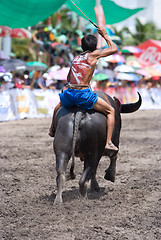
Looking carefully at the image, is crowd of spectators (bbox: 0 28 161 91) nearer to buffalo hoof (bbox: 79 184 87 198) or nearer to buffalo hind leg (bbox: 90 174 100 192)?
buffalo hind leg (bbox: 90 174 100 192)

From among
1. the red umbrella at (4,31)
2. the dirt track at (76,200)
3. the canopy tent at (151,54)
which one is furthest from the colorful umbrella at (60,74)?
the canopy tent at (151,54)

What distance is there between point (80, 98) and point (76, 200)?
1268 mm

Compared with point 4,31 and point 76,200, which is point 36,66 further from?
point 76,200

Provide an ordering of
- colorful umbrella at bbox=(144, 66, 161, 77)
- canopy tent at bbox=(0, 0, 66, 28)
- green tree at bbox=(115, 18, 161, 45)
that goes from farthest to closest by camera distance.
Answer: green tree at bbox=(115, 18, 161, 45) → colorful umbrella at bbox=(144, 66, 161, 77) → canopy tent at bbox=(0, 0, 66, 28)

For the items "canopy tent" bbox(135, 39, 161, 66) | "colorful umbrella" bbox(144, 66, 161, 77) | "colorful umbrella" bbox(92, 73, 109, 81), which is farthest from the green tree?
"colorful umbrella" bbox(92, 73, 109, 81)

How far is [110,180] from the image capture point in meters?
5.32

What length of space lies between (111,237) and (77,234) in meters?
0.32

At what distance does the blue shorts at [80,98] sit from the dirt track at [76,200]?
1.18 m

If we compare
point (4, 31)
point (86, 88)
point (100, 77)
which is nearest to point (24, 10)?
point (4, 31)

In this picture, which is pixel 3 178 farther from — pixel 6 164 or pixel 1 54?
pixel 1 54

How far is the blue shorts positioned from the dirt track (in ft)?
3.88

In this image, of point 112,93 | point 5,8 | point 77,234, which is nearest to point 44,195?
point 77,234

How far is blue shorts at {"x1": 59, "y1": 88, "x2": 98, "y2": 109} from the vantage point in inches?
170

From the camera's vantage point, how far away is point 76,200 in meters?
4.42
